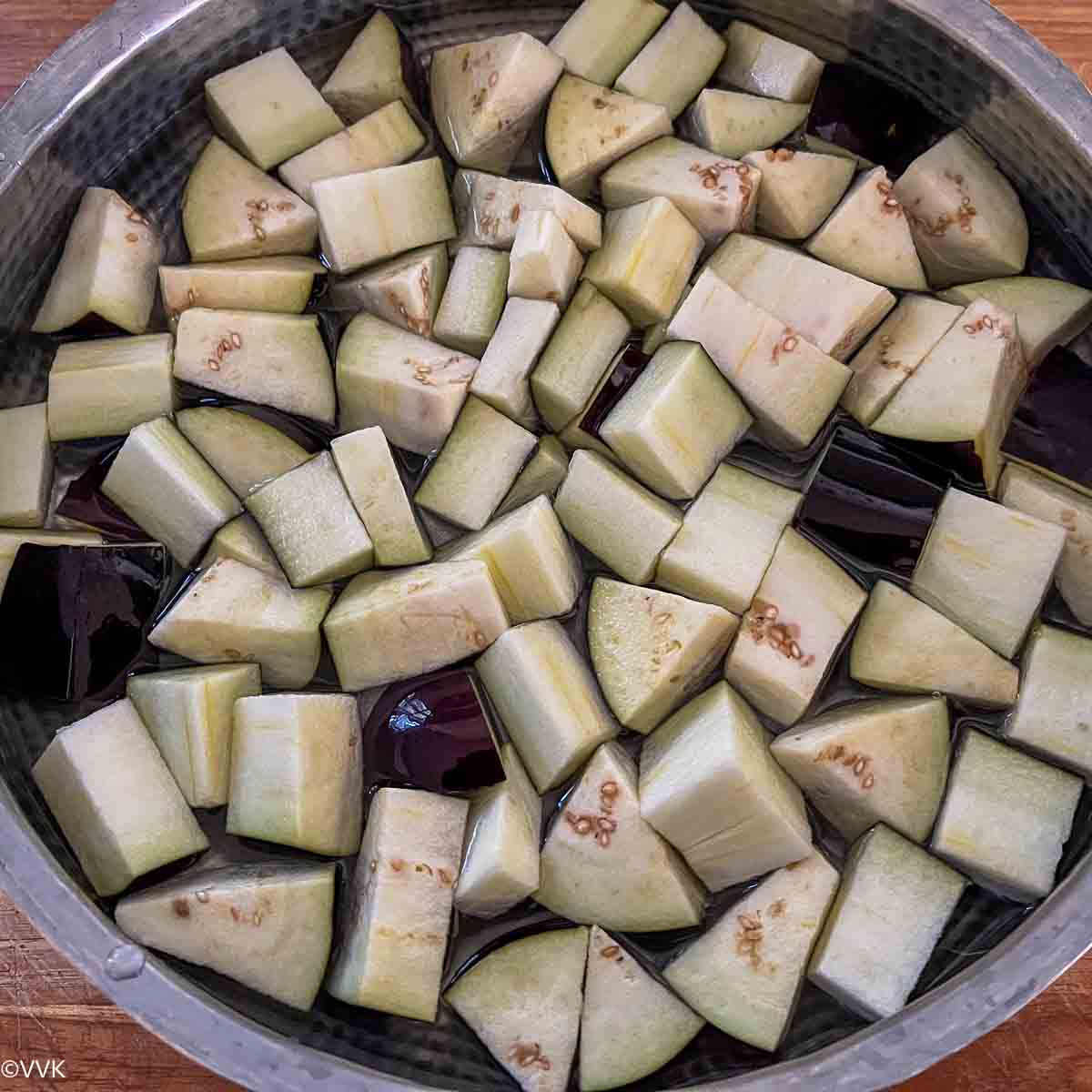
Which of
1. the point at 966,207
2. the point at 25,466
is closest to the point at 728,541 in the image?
the point at 966,207

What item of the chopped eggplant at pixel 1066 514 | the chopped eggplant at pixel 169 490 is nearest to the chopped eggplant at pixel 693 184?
the chopped eggplant at pixel 1066 514

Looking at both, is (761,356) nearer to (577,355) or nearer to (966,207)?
(577,355)

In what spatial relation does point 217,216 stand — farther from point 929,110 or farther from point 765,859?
point 765,859

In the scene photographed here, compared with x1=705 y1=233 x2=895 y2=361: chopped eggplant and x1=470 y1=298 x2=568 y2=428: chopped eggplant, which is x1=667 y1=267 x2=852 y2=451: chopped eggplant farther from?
x1=470 y1=298 x2=568 y2=428: chopped eggplant

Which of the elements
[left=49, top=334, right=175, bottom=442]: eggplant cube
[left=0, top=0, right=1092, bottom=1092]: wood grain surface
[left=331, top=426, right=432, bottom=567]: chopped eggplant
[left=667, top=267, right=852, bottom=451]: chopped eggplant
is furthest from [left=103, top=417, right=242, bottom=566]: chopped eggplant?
[left=667, top=267, right=852, bottom=451]: chopped eggplant

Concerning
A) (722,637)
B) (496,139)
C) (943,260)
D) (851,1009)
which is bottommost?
(851,1009)

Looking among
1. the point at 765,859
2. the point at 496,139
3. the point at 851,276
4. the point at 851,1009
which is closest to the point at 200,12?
the point at 496,139
